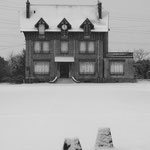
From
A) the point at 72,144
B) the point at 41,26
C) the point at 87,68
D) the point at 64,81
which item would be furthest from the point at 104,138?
the point at 41,26

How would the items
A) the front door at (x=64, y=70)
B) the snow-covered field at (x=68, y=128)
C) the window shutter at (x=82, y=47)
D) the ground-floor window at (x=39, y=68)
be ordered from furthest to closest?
the front door at (x=64, y=70), the window shutter at (x=82, y=47), the ground-floor window at (x=39, y=68), the snow-covered field at (x=68, y=128)

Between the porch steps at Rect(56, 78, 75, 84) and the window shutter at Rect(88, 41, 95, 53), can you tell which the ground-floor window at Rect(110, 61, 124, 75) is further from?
the porch steps at Rect(56, 78, 75, 84)

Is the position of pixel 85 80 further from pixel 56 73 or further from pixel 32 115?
pixel 32 115

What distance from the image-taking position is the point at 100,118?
13242 mm

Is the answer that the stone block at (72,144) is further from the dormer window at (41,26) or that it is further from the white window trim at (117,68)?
the white window trim at (117,68)

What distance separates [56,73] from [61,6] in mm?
10193

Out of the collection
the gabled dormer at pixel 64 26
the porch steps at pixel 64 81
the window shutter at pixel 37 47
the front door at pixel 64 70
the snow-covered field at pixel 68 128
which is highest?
the gabled dormer at pixel 64 26

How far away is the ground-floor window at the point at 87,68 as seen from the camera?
5428cm

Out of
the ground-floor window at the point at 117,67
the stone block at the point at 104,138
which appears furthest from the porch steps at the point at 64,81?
the stone block at the point at 104,138

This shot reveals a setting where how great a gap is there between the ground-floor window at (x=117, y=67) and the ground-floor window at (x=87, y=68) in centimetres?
262

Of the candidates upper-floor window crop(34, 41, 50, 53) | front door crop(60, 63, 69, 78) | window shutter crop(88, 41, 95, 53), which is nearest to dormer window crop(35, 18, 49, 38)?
upper-floor window crop(34, 41, 50, 53)

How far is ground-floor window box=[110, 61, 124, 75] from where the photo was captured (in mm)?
54188

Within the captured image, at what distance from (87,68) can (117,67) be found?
4.12 metres

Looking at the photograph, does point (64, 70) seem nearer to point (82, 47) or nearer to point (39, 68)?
point (39, 68)
